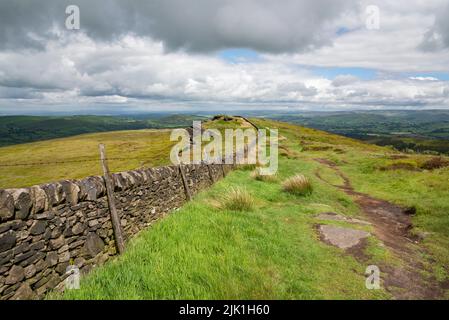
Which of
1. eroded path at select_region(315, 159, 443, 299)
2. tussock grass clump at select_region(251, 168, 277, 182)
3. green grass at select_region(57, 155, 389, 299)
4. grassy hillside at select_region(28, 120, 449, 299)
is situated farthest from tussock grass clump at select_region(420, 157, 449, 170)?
green grass at select_region(57, 155, 389, 299)

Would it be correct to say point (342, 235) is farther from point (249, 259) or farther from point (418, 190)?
point (418, 190)

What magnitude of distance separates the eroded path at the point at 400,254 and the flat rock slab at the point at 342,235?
636 mm

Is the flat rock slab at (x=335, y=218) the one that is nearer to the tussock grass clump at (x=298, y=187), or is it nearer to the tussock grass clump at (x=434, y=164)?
the tussock grass clump at (x=298, y=187)

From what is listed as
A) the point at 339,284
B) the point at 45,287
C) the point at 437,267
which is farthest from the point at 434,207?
the point at 45,287

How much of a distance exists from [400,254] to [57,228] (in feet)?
28.5

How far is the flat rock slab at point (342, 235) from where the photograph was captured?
30.7ft

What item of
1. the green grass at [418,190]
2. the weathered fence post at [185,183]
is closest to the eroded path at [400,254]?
the green grass at [418,190]

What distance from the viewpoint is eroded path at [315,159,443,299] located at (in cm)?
674

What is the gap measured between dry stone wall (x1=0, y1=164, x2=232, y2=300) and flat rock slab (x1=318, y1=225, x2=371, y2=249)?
19.6 feet

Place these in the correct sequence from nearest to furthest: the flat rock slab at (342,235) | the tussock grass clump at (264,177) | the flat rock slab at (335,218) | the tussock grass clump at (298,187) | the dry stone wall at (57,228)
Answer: the dry stone wall at (57,228) < the flat rock slab at (342,235) < the flat rock slab at (335,218) < the tussock grass clump at (298,187) < the tussock grass clump at (264,177)

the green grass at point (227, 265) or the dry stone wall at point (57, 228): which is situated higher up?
the dry stone wall at point (57, 228)

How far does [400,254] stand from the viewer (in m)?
8.82
